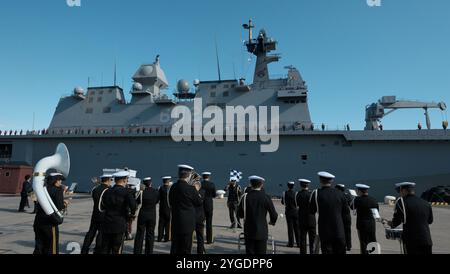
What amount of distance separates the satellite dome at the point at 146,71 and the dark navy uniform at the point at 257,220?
23756mm

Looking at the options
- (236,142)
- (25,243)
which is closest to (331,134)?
(236,142)

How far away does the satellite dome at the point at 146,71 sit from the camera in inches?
1034

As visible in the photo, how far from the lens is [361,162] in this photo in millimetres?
19781

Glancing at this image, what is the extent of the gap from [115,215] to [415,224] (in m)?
4.55

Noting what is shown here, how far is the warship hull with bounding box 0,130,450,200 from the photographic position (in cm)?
1892

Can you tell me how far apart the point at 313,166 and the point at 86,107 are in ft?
66.0

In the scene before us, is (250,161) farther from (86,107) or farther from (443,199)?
(86,107)

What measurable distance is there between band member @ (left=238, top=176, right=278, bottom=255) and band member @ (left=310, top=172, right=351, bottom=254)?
0.76 metres

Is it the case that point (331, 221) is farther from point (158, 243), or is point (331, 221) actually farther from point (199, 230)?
point (158, 243)

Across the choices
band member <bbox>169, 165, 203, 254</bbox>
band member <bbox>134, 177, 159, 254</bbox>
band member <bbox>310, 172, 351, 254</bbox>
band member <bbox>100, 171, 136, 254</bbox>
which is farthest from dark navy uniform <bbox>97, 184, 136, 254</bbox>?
band member <bbox>310, 172, 351, 254</bbox>

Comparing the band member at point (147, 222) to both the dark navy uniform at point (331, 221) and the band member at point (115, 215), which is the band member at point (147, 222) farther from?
the dark navy uniform at point (331, 221)

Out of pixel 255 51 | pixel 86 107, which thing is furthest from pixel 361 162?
pixel 86 107

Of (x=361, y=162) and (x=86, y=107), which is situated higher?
(x=86, y=107)

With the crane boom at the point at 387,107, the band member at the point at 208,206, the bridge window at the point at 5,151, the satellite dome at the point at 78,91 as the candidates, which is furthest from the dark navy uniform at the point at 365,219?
the bridge window at the point at 5,151
